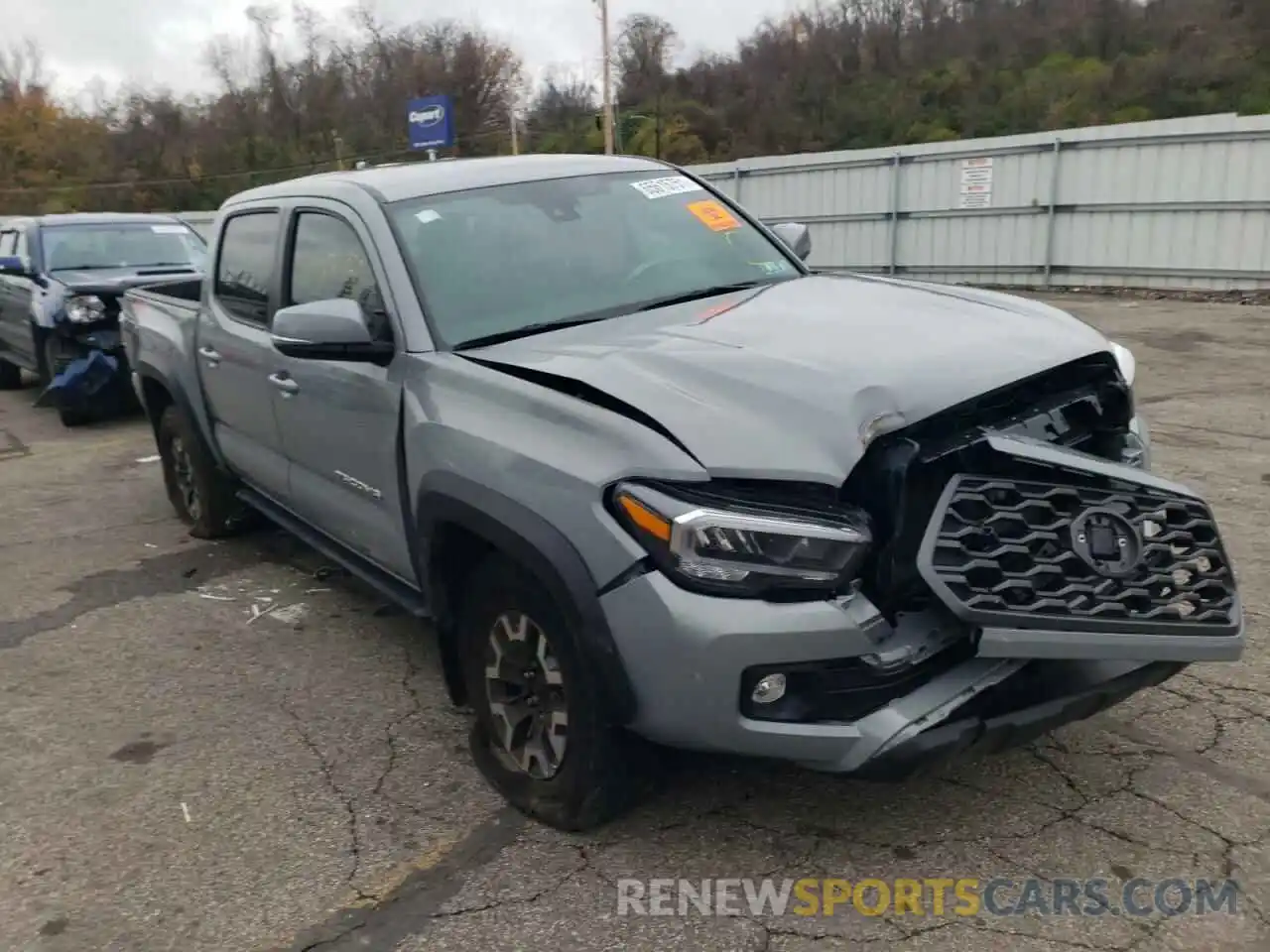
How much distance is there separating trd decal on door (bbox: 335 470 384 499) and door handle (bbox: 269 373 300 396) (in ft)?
1.39

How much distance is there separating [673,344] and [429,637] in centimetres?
203

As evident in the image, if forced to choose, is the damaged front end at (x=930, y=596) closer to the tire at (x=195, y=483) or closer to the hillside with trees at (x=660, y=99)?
the tire at (x=195, y=483)

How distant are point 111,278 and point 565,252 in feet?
24.8

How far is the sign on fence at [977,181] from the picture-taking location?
16.3 metres

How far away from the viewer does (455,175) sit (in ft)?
12.9

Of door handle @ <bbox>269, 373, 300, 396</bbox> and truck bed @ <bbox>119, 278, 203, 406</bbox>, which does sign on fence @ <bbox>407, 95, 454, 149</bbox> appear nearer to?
truck bed @ <bbox>119, 278, 203, 406</bbox>

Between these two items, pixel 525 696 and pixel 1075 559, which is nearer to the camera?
pixel 1075 559

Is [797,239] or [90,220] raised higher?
[90,220]

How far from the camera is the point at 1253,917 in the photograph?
248cm

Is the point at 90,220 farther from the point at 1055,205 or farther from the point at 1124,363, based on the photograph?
the point at 1055,205

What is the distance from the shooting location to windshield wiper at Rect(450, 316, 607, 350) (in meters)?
3.29

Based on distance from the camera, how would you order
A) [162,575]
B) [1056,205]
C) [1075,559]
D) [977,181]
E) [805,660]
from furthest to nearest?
1. [977,181]
2. [1056,205]
3. [162,575]
4. [1075,559]
5. [805,660]

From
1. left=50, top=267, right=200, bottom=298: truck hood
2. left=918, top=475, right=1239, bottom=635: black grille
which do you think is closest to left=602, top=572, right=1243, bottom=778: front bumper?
left=918, top=475, right=1239, bottom=635: black grille

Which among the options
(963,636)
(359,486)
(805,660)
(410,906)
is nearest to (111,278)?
(359,486)
